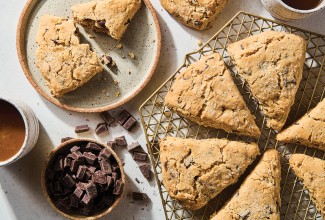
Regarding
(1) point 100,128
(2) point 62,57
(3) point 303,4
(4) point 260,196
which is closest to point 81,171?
(1) point 100,128

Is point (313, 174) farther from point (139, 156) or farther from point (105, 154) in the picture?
point (105, 154)

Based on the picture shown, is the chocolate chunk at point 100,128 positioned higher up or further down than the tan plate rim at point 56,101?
further down

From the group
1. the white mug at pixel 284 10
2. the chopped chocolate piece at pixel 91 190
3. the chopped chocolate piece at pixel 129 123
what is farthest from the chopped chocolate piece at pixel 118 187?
the white mug at pixel 284 10

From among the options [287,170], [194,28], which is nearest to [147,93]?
[194,28]

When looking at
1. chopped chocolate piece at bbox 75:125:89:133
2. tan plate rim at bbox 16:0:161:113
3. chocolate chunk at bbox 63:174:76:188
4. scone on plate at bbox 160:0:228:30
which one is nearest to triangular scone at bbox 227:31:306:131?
scone on plate at bbox 160:0:228:30

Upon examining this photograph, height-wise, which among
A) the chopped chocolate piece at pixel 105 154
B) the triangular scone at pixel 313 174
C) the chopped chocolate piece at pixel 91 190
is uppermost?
the chopped chocolate piece at pixel 105 154

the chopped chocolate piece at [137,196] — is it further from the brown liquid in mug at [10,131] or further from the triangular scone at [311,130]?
the triangular scone at [311,130]
